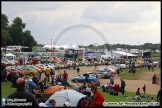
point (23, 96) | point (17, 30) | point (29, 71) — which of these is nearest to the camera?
point (23, 96)

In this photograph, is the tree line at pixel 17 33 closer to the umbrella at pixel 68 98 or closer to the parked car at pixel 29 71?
the parked car at pixel 29 71

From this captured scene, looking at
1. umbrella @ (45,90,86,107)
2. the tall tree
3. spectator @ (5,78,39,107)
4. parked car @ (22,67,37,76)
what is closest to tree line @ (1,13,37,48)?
the tall tree

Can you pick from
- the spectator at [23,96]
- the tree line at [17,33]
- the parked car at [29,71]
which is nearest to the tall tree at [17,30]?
the tree line at [17,33]

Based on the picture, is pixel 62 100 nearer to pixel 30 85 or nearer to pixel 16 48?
pixel 30 85

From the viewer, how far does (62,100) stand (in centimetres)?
1227

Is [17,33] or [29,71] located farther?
[17,33]

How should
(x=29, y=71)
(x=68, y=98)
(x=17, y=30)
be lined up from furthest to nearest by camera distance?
1. (x=17, y=30)
2. (x=29, y=71)
3. (x=68, y=98)

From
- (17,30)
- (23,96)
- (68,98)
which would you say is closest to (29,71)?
(68,98)

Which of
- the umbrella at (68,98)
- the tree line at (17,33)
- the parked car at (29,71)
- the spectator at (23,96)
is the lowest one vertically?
the parked car at (29,71)

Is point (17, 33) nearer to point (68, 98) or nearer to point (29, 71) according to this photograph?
point (29, 71)

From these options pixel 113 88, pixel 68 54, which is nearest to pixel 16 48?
pixel 68 54

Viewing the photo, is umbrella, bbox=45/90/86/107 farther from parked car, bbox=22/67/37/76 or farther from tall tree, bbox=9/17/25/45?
tall tree, bbox=9/17/25/45

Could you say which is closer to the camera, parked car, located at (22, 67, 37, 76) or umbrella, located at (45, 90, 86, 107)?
umbrella, located at (45, 90, 86, 107)

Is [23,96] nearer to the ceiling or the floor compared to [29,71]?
nearer to the ceiling
